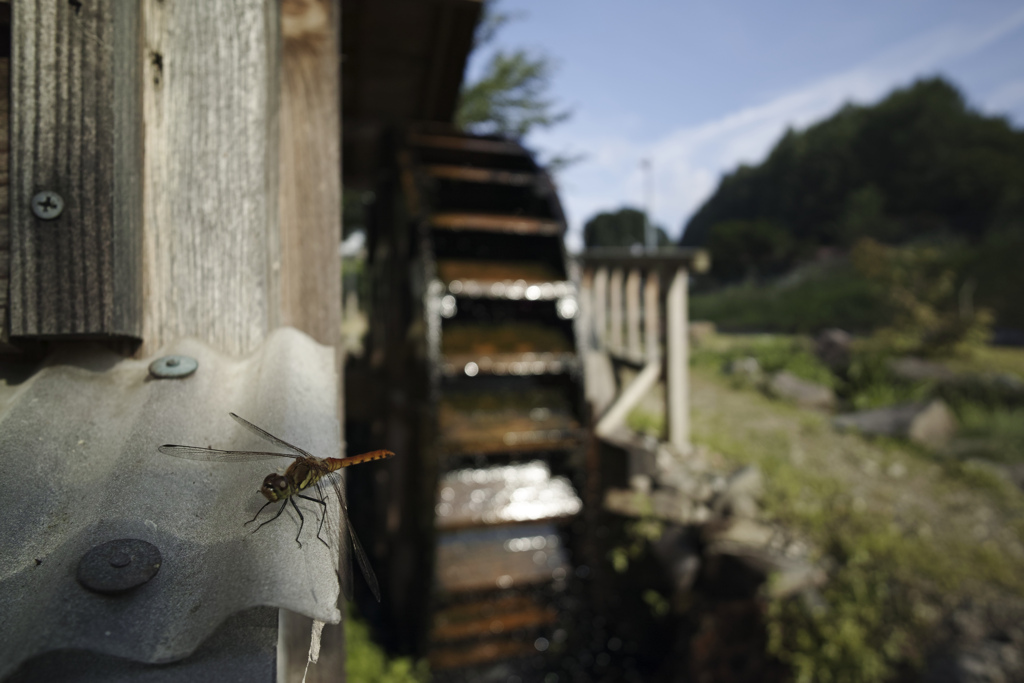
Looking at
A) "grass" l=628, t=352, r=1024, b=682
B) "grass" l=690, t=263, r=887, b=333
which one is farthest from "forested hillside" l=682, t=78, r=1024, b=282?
"grass" l=628, t=352, r=1024, b=682

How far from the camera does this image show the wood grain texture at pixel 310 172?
1.13 meters

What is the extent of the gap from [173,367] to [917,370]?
9706 mm

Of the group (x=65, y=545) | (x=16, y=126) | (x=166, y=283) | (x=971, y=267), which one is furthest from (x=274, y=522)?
(x=971, y=267)

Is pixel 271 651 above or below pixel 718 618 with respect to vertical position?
above

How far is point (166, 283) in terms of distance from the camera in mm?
800

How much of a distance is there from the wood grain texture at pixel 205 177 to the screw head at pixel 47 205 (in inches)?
4.1

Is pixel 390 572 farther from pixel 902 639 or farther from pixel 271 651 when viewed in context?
pixel 271 651

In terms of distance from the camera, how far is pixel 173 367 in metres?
0.73

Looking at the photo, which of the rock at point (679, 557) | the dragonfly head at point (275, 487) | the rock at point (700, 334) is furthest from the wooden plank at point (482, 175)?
the rock at point (700, 334)

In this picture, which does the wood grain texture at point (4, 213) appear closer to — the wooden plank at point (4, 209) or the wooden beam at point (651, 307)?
the wooden plank at point (4, 209)

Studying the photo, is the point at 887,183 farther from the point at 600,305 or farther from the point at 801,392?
the point at 600,305

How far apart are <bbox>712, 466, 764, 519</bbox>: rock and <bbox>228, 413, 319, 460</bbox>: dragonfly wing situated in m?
4.54

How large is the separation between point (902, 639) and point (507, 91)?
11.8 meters

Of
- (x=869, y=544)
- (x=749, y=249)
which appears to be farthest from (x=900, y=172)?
(x=869, y=544)
